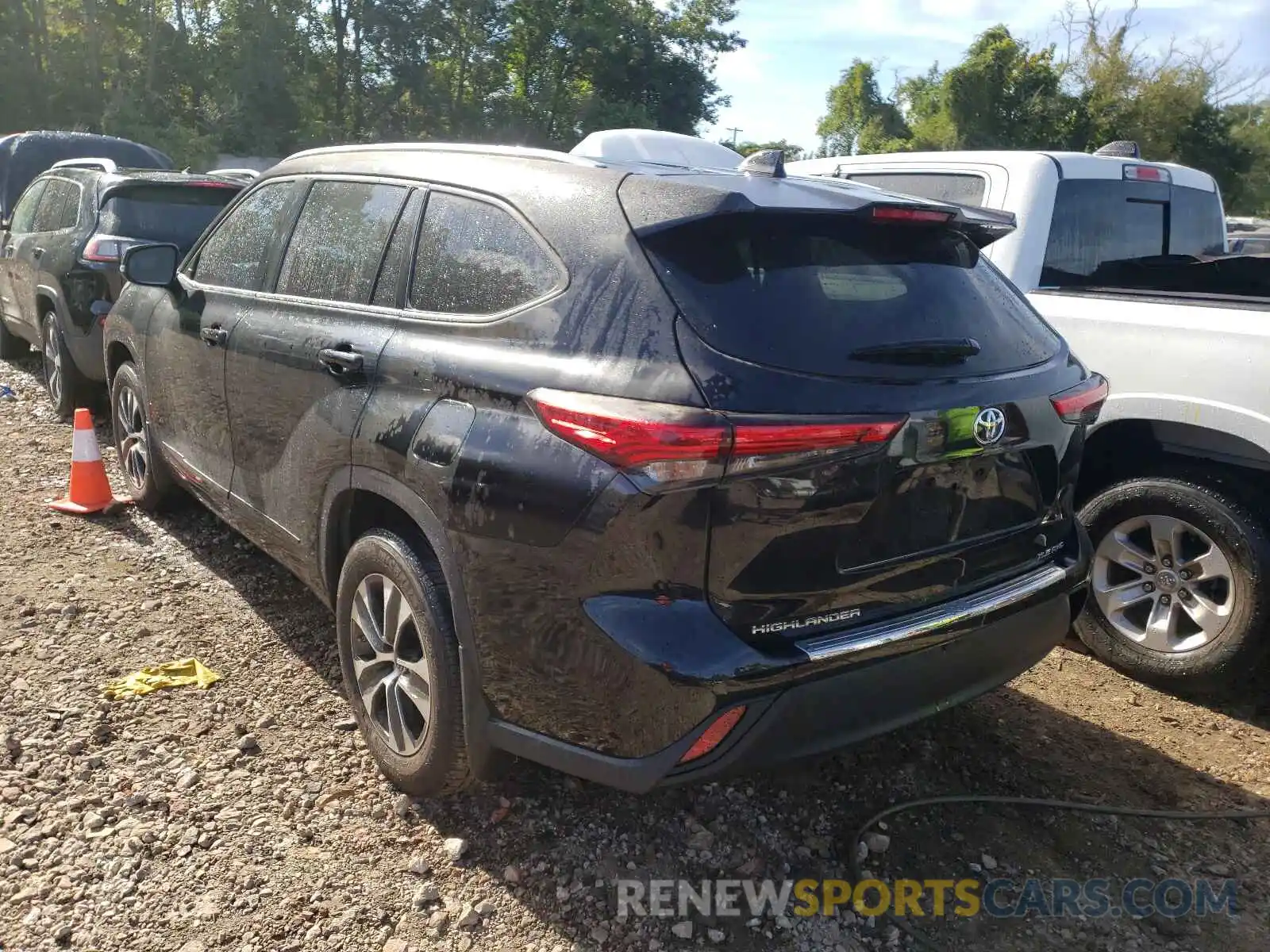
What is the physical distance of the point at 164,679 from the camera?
142 inches

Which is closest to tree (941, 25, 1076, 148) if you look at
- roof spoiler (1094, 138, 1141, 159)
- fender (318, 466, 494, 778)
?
roof spoiler (1094, 138, 1141, 159)

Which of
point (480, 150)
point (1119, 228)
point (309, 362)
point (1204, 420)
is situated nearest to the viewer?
point (480, 150)

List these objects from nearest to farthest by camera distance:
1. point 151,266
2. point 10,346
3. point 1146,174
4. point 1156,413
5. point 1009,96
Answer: point 1156,413, point 151,266, point 1146,174, point 10,346, point 1009,96

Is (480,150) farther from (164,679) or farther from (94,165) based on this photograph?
(94,165)

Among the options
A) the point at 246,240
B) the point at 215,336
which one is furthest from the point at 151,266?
the point at 215,336

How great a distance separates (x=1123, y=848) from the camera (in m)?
2.91

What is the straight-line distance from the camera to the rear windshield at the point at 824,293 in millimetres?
2295

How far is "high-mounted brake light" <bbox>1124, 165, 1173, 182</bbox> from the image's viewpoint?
15.7 ft

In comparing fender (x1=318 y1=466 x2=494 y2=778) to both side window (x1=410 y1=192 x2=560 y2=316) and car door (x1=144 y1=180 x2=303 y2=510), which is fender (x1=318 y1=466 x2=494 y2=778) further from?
car door (x1=144 y1=180 x2=303 y2=510)

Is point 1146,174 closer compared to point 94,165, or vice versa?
point 1146,174

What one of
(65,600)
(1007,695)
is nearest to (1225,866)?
(1007,695)

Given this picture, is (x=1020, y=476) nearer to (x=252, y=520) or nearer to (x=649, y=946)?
(x=649, y=946)

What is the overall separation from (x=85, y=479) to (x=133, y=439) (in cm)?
30

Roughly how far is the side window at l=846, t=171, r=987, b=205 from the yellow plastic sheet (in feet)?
11.1
